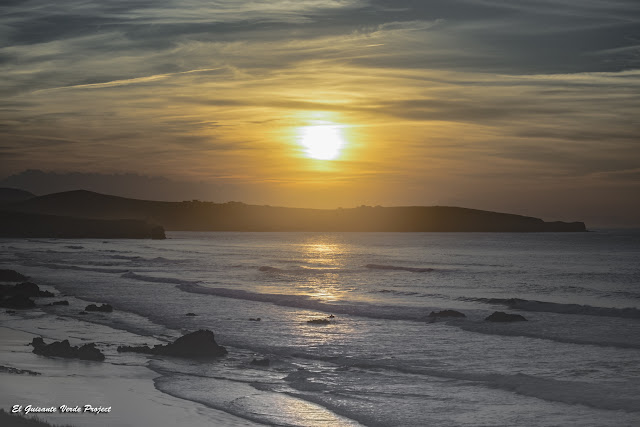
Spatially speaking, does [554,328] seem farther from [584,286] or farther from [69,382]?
[584,286]

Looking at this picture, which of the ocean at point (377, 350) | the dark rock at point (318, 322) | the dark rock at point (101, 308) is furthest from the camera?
the dark rock at point (101, 308)

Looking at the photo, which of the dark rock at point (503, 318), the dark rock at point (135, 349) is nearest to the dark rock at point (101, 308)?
the dark rock at point (135, 349)

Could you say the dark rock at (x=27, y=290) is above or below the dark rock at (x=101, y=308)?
below

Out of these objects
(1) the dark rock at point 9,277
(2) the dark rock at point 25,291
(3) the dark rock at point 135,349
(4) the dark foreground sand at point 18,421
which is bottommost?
(1) the dark rock at point 9,277

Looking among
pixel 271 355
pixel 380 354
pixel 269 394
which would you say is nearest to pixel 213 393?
pixel 269 394

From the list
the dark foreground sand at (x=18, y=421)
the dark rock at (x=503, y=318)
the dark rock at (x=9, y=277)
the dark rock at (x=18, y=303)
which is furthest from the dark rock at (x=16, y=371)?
the dark rock at (x=9, y=277)

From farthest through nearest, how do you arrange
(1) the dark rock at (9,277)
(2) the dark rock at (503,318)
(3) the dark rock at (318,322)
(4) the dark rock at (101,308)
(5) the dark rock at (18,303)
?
(1) the dark rock at (9,277), (5) the dark rock at (18,303), (4) the dark rock at (101,308), (2) the dark rock at (503,318), (3) the dark rock at (318,322)

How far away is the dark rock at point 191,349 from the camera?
69.8 feet

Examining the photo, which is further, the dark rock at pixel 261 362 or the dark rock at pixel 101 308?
the dark rock at pixel 101 308

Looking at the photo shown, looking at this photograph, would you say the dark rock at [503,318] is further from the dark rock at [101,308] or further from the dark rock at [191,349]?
the dark rock at [101,308]

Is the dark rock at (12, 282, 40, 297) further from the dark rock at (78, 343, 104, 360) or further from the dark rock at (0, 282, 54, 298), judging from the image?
the dark rock at (78, 343, 104, 360)

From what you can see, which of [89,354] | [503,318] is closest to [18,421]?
[89,354]

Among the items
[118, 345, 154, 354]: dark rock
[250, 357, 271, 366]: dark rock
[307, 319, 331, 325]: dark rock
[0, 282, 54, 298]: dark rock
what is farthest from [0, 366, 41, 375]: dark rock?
[0, 282, 54, 298]: dark rock

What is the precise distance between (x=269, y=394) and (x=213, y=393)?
4.64ft
